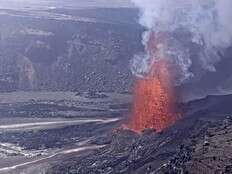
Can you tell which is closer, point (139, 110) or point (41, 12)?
point (139, 110)

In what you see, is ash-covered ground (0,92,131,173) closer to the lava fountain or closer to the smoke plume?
the lava fountain

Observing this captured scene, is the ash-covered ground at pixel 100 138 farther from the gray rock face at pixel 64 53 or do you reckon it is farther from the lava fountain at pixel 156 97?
the gray rock face at pixel 64 53

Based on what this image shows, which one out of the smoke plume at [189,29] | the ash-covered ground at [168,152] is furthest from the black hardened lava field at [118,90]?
the smoke plume at [189,29]

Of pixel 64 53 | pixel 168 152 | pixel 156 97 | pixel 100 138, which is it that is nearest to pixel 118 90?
pixel 64 53

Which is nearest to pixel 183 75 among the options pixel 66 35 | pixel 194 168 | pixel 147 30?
pixel 147 30

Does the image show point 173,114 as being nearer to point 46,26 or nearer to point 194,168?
point 194,168

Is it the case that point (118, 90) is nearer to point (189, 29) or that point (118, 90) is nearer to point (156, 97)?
point (189, 29)
